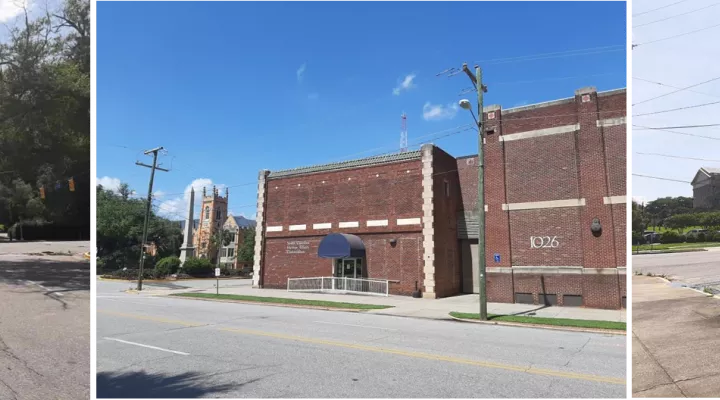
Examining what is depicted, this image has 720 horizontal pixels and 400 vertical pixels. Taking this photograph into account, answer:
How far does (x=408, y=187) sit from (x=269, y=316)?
12829 millimetres

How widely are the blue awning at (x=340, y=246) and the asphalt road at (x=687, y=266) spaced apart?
21580 millimetres

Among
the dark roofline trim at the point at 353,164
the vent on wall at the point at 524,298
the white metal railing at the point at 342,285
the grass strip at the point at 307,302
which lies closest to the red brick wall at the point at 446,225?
the dark roofline trim at the point at 353,164

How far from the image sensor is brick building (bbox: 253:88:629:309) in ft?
65.2

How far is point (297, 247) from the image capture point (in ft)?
96.0

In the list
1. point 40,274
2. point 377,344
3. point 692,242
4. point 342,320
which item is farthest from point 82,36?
point 342,320

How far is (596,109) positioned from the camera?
20.1 m

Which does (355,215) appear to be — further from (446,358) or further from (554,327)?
(446,358)

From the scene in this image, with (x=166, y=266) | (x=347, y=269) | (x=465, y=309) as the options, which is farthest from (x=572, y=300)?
(x=166, y=266)

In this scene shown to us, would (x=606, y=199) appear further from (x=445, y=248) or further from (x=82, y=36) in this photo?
(x=82, y=36)

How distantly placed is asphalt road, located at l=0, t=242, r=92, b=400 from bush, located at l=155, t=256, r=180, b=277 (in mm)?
35594

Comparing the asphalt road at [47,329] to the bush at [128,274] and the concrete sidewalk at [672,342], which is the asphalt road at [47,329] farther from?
the bush at [128,274]

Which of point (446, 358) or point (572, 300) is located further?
point (572, 300)

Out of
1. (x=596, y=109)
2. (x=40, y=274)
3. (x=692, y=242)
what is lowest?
(x=40, y=274)

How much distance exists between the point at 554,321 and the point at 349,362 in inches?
374
